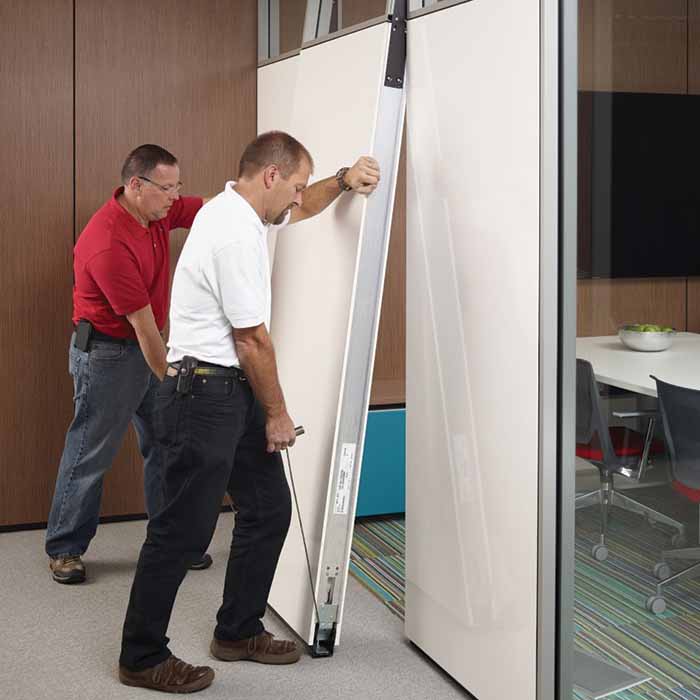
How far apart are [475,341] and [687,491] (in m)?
0.83

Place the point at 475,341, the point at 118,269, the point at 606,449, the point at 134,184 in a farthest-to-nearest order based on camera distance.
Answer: the point at 134,184 → the point at 118,269 → the point at 475,341 → the point at 606,449

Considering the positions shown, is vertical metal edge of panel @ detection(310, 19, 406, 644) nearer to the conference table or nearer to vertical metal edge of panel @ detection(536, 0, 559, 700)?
vertical metal edge of panel @ detection(536, 0, 559, 700)

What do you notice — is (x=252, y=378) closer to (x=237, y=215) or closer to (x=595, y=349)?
(x=237, y=215)

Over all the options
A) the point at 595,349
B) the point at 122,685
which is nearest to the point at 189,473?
the point at 122,685

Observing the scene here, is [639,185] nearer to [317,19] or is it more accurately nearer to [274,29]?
[317,19]

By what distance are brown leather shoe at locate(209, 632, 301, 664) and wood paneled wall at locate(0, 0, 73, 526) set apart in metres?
1.69

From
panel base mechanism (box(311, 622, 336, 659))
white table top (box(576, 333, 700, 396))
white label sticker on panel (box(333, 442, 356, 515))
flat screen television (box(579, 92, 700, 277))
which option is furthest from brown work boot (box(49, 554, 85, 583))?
flat screen television (box(579, 92, 700, 277))

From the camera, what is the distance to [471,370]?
3029 mm

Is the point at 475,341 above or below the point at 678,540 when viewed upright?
above

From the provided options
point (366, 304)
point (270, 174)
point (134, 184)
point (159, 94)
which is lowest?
point (366, 304)

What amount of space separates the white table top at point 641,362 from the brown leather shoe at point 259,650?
4.58 feet

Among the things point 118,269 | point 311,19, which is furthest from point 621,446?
point 311,19

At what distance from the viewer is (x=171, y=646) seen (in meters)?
3.49

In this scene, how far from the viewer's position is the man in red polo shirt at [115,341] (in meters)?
3.91
